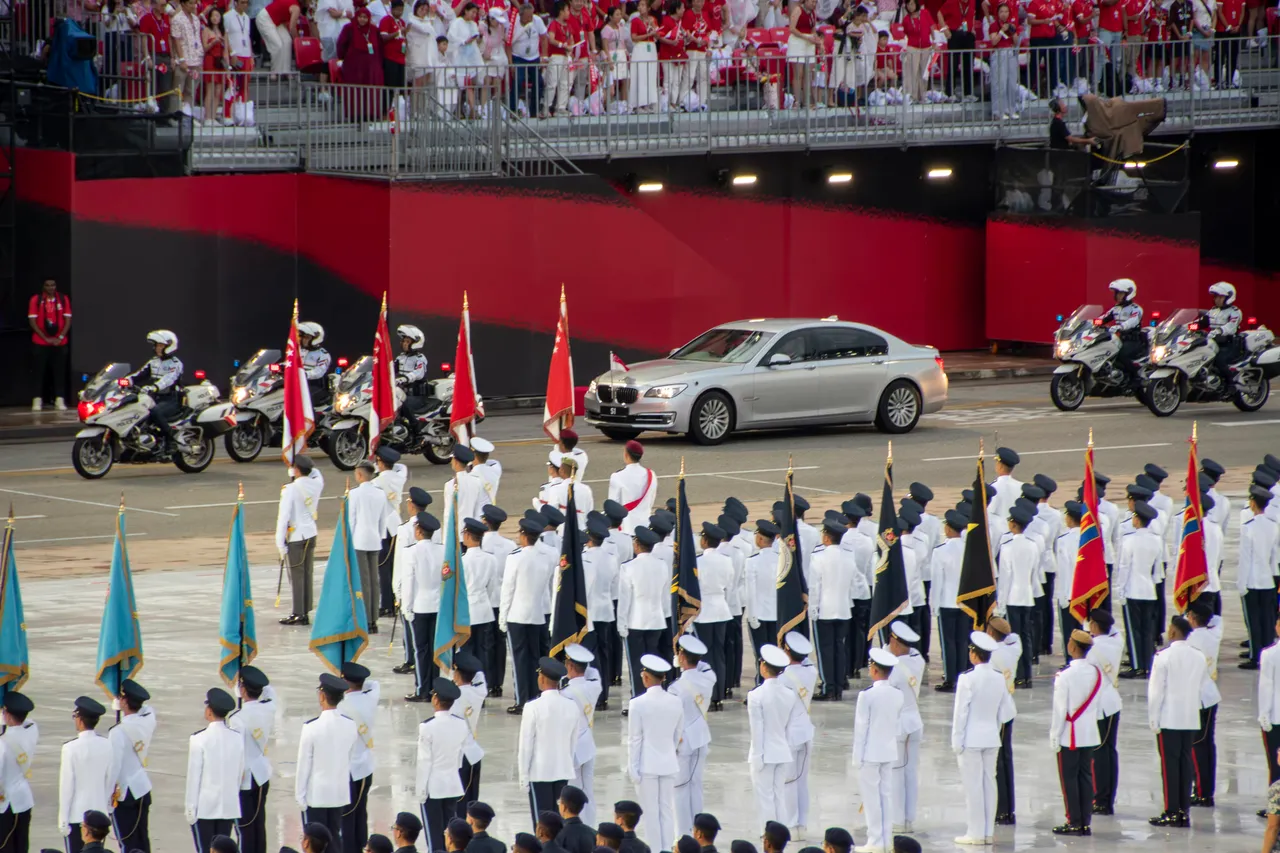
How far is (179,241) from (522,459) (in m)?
7.43

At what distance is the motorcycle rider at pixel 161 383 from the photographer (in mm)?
24516

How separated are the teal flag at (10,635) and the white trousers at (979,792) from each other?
19.0 feet

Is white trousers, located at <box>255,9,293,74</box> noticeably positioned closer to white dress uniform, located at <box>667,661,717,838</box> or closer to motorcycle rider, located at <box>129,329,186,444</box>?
motorcycle rider, located at <box>129,329,186,444</box>

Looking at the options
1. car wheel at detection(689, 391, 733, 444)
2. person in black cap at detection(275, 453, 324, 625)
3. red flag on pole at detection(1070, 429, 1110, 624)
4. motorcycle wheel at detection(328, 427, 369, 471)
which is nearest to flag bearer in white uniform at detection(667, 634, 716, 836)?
red flag on pole at detection(1070, 429, 1110, 624)

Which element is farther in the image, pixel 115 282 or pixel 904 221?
pixel 904 221

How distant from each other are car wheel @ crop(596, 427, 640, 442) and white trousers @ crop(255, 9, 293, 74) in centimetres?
719

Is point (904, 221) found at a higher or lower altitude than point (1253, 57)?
lower

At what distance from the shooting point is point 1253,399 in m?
30.2

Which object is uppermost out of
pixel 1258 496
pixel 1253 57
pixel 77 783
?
pixel 1253 57

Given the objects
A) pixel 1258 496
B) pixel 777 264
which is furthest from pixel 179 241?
pixel 1258 496

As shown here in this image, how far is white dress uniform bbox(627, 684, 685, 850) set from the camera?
1255 centimetres

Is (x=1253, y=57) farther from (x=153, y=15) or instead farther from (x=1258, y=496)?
(x=1258, y=496)

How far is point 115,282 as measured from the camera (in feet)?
98.8

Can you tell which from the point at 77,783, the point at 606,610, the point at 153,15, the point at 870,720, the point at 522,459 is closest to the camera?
the point at 77,783
